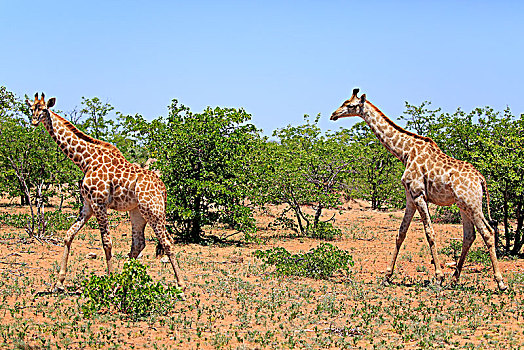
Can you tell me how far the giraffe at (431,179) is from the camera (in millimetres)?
10305

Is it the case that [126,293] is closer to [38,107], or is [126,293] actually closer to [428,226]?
[38,107]

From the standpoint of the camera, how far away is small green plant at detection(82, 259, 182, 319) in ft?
27.0

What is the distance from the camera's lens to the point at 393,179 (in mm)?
27469

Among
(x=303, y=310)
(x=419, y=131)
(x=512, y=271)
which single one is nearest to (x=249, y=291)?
(x=303, y=310)

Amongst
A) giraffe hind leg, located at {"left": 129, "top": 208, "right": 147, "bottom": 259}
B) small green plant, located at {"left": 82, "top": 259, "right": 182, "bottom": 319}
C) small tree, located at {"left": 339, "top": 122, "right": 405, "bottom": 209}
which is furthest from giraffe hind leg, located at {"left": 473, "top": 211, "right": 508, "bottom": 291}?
small tree, located at {"left": 339, "top": 122, "right": 405, "bottom": 209}

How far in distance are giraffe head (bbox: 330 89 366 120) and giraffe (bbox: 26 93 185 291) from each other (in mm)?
4171

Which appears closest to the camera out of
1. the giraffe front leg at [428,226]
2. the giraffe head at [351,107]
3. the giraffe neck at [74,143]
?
the giraffe neck at [74,143]

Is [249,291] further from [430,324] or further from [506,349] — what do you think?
[506,349]

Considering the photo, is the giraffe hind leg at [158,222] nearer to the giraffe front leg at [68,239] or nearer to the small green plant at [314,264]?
the giraffe front leg at [68,239]

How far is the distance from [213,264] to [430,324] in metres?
6.22

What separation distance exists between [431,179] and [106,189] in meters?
6.39

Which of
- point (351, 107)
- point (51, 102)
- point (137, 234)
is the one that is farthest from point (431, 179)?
point (51, 102)

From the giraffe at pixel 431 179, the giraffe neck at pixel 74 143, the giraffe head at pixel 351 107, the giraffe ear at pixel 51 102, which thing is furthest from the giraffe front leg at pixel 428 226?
the giraffe ear at pixel 51 102

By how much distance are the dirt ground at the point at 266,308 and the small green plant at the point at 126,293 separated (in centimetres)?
25
